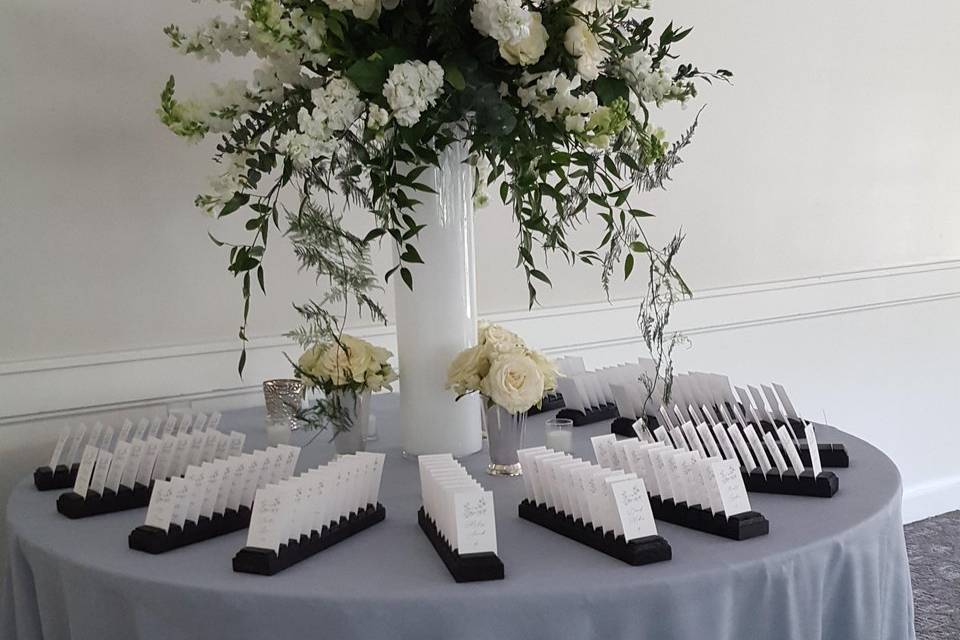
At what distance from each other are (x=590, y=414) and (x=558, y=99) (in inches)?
28.6

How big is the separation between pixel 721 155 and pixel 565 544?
219cm

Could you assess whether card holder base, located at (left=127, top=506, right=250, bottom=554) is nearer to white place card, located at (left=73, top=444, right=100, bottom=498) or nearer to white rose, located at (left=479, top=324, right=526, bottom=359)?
white place card, located at (left=73, top=444, right=100, bottom=498)

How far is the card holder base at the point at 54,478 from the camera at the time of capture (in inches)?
65.5

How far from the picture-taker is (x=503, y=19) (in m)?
1.40

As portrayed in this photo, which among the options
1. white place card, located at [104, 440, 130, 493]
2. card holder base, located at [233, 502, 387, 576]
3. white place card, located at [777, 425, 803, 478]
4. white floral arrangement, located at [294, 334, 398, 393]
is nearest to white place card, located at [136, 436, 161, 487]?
white place card, located at [104, 440, 130, 493]

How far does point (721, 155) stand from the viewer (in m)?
3.21

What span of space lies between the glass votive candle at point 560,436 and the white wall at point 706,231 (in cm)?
94

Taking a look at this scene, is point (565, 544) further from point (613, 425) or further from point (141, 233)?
point (141, 233)

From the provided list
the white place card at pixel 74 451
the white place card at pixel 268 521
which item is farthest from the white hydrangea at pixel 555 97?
the white place card at pixel 74 451

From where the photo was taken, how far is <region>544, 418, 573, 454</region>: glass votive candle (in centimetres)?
175

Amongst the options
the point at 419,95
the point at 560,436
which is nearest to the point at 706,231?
the point at 560,436

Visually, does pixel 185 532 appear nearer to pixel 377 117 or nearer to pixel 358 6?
pixel 377 117

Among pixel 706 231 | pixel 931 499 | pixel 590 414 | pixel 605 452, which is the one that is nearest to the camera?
pixel 605 452

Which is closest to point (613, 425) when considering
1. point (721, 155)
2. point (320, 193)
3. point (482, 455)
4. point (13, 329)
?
point (482, 455)
